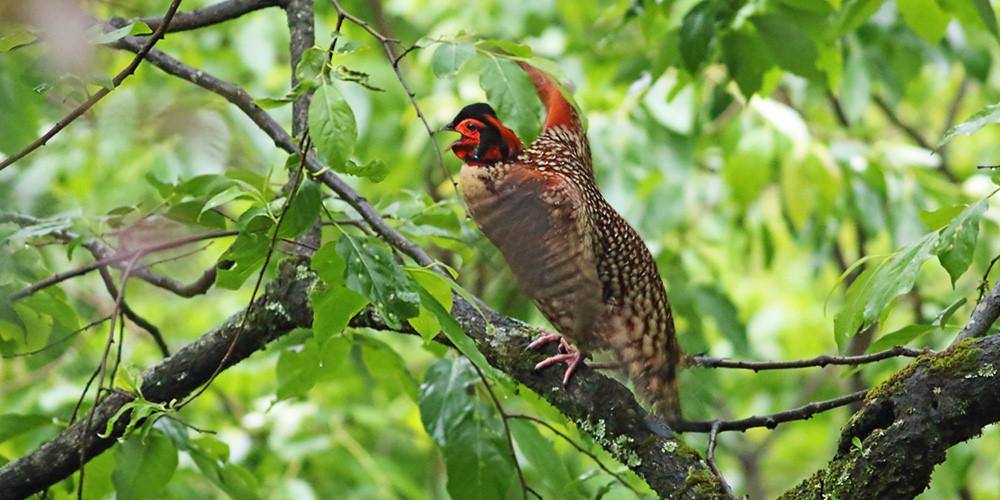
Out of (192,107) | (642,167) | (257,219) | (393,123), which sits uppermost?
(393,123)

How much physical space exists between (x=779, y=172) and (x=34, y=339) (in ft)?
8.84

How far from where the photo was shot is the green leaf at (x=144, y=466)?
1.85 m

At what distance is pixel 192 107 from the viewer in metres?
1.33

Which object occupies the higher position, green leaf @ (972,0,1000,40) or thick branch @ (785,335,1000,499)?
green leaf @ (972,0,1000,40)

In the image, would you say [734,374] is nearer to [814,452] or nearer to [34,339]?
[814,452]

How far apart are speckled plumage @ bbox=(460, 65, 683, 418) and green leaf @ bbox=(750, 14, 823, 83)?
0.60 m

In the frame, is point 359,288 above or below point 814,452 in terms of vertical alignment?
below

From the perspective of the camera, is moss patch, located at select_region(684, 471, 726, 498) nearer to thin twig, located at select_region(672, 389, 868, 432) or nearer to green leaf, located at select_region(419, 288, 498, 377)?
thin twig, located at select_region(672, 389, 868, 432)

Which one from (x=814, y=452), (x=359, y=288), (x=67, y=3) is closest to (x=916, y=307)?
(x=814, y=452)

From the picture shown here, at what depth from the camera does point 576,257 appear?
1597mm

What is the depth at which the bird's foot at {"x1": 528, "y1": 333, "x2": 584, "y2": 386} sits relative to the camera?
1688 millimetres

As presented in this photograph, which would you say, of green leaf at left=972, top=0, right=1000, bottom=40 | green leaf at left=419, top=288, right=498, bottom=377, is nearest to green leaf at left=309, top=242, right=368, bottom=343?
green leaf at left=419, top=288, right=498, bottom=377

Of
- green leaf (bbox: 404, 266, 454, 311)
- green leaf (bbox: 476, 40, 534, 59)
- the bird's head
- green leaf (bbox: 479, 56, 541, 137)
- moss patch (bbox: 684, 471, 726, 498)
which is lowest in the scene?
Answer: moss patch (bbox: 684, 471, 726, 498)

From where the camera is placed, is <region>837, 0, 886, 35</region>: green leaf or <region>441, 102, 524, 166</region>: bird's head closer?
<region>441, 102, 524, 166</region>: bird's head
